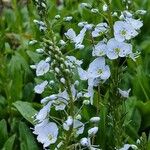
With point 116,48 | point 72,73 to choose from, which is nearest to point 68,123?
point 72,73

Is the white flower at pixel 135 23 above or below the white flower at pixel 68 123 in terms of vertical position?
above

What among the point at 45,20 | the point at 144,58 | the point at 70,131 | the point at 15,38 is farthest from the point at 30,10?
the point at 70,131

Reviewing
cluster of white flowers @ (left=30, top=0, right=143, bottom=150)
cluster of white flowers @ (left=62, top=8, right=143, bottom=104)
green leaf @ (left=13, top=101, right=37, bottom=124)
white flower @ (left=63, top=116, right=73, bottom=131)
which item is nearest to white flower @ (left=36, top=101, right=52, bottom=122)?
cluster of white flowers @ (left=30, top=0, right=143, bottom=150)

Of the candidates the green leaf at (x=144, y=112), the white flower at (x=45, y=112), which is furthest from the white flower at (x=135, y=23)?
the green leaf at (x=144, y=112)

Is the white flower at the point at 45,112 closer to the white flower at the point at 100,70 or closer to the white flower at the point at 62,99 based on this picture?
the white flower at the point at 62,99

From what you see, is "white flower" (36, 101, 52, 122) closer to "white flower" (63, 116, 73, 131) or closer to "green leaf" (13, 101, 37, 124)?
"white flower" (63, 116, 73, 131)

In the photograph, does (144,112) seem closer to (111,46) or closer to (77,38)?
(77,38)
